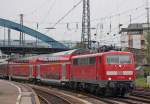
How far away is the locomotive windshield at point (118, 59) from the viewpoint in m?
31.4

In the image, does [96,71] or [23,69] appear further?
[23,69]

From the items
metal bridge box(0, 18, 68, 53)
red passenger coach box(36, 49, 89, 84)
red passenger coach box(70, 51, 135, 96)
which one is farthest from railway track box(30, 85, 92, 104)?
metal bridge box(0, 18, 68, 53)

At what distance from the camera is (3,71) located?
84.9m

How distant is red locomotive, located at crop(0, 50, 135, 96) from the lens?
102 feet

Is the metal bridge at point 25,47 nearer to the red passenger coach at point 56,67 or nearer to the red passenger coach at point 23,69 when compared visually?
the red passenger coach at point 23,69

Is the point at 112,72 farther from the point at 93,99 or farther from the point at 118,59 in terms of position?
the point at 93,99

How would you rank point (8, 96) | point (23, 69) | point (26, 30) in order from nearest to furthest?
point (8, 96) → point (23, 69) → point (26, 30)

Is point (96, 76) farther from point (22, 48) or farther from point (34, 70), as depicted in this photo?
point (22, 48)

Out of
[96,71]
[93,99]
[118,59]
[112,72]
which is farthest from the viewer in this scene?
[96,71]

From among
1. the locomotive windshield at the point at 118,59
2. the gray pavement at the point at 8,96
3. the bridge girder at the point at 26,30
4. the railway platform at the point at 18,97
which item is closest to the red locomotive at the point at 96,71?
the locomotive windshield at the point at 118,59

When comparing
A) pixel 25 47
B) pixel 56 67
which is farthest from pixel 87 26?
pixel 25 47

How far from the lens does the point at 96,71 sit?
32.2 m

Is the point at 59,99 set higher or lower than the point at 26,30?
lower

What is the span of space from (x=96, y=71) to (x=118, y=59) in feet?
5.60
